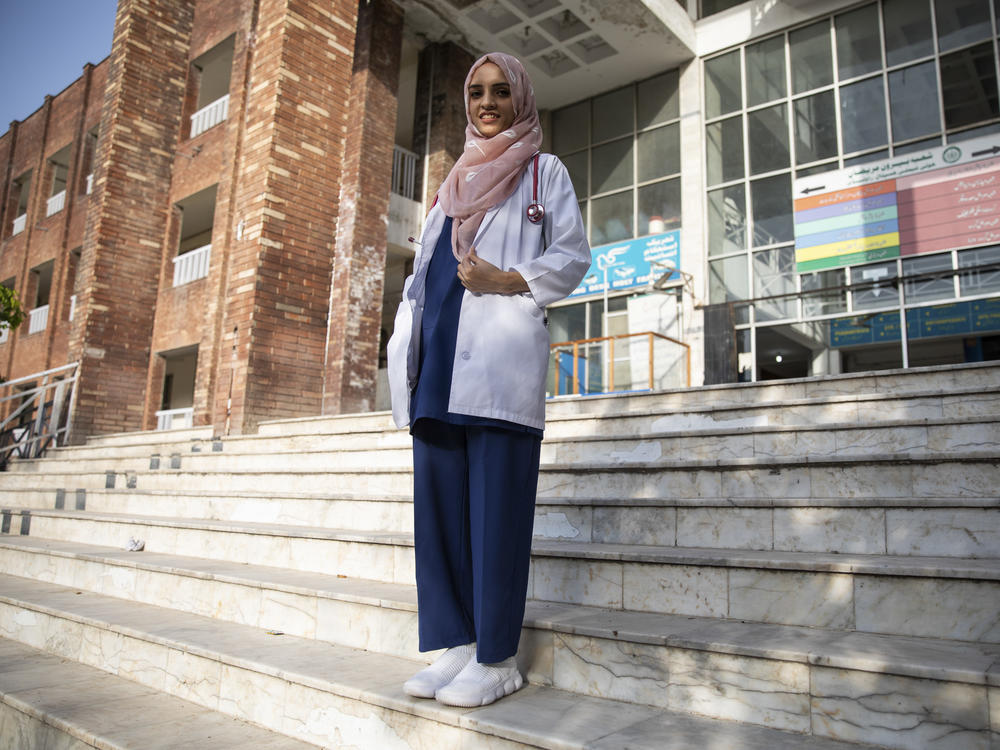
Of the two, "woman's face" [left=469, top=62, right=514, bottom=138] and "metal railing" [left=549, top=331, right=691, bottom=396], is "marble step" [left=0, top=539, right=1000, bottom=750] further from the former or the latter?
"metal railing" [left=549, top=331, right=691, bottom=396]

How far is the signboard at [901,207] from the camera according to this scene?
10.5 meters

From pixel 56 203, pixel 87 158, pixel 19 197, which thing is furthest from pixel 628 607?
pixel 19 197

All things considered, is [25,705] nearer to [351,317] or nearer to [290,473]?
[290,473]

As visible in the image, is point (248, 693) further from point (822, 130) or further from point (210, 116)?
point (210, 116)

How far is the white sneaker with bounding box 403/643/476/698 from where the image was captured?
6.44 feet

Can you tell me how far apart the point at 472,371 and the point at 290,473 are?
344 centimetres

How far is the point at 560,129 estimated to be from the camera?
1584 cm

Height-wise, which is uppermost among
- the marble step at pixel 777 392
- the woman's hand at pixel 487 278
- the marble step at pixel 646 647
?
the marble step at pixel 777 392

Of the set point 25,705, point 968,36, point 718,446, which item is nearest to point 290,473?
point 25,705

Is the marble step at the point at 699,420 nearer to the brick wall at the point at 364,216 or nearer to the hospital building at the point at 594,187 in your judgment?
the hospital building at the point at 594,187

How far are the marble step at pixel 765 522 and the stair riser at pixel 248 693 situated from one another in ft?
4.11

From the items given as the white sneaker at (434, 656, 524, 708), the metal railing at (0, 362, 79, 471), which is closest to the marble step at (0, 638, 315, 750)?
the white sneaker at (434, 656, 524, 708)

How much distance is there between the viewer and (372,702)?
2.01 metres

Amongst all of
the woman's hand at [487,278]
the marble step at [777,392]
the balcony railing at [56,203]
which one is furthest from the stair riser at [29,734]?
the balcony railing at [56,203]
